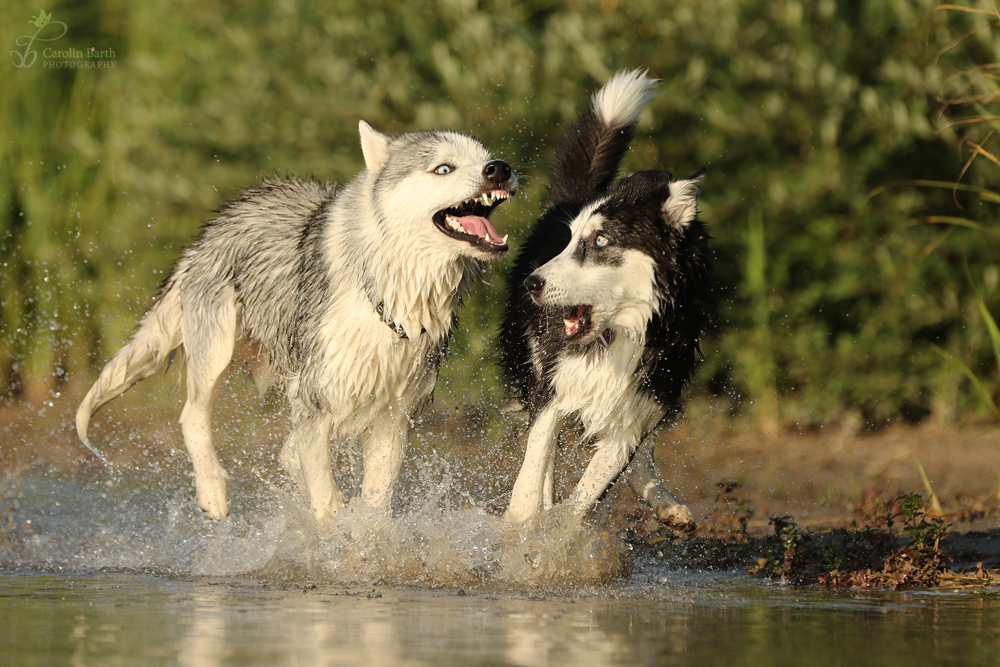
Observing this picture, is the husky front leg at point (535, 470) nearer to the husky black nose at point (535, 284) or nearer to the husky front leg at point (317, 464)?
the husky black nose at point (535, 284)

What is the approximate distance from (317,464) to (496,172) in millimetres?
1536

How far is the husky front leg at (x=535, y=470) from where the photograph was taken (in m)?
4.91

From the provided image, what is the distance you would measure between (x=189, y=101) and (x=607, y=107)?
18.7 ft

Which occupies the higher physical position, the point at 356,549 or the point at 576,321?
the point at 576,321

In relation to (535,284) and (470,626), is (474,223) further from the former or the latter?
(470,626)

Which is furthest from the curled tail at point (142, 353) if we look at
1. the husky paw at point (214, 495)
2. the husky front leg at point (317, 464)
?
the husky front leg at point (317, 464)

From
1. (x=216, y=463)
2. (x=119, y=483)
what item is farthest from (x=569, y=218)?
(x=119, y=483)

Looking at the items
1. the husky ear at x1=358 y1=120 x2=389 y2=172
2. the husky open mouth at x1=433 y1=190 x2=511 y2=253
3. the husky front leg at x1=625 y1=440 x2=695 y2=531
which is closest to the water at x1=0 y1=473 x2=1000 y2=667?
the husky front leg at x1=625 y1=440 x2=695 y2=531

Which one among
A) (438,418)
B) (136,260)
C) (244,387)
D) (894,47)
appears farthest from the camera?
(136,260)

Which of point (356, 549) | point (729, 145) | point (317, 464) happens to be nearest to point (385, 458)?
point (317, 464)

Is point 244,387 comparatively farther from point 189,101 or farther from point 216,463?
point 189,101

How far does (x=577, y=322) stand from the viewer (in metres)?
4.87

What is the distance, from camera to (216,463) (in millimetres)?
5527

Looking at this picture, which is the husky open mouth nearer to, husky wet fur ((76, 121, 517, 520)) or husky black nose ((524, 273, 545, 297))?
husky wet fur ((76, 121, 517, 520))
